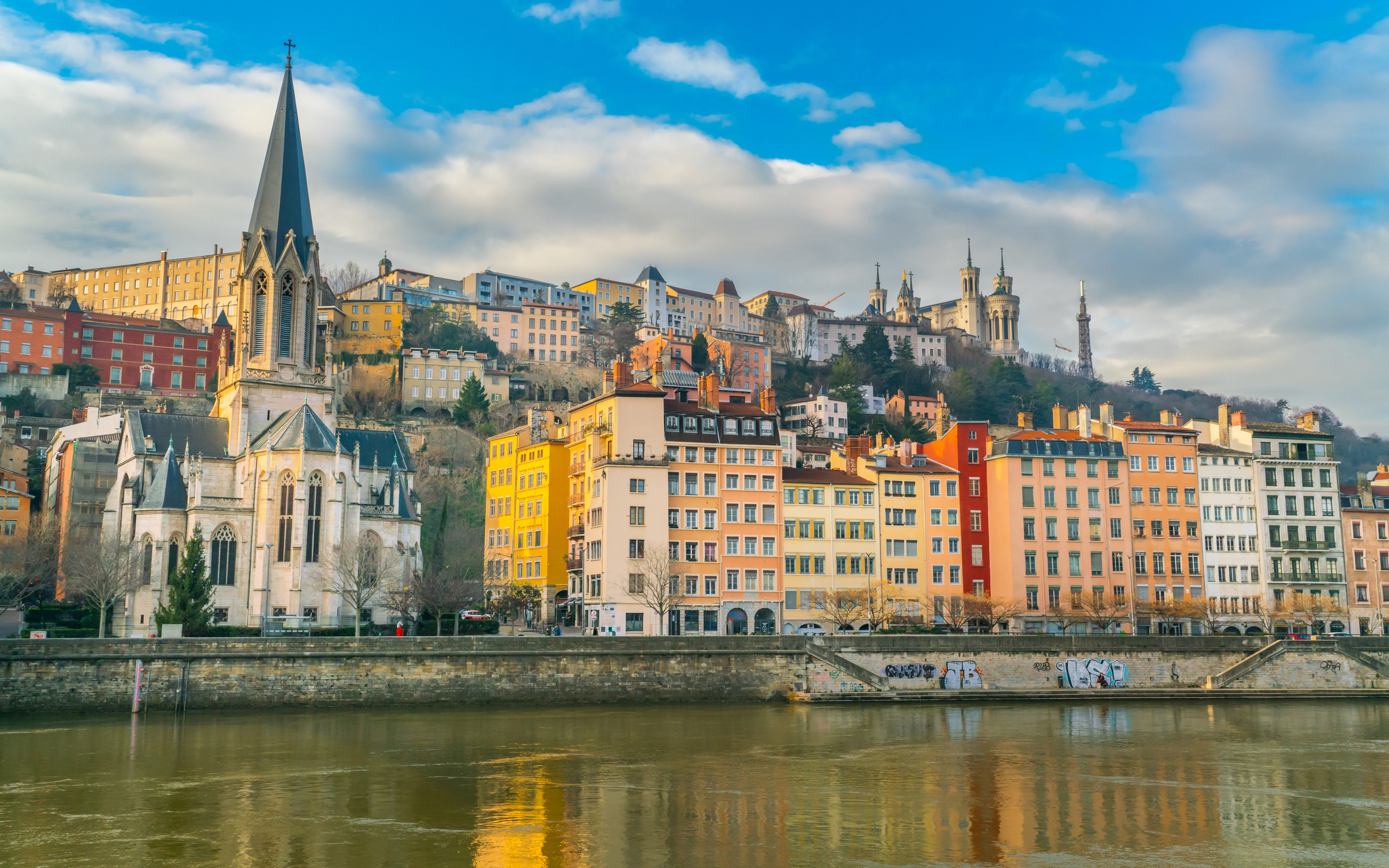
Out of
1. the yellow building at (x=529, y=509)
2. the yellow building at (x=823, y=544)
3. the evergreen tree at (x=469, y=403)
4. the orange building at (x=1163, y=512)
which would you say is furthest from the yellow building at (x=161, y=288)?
the orange building at (x=1163, y=512)

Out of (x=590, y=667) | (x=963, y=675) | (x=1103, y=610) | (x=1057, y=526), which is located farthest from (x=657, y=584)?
(x=1103, y=610)

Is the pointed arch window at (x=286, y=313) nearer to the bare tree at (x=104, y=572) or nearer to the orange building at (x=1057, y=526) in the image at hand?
the bare tree at (x=104, y=572)

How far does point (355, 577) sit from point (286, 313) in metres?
20.9

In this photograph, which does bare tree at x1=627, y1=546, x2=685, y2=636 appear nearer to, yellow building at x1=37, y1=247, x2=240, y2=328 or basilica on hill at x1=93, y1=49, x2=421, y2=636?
basilica on hill at x1=93, y1=49, x2=421, y2=636

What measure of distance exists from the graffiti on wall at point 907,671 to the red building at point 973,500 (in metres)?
17.3

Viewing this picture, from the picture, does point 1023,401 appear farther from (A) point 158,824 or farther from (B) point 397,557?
(A) point 158,824

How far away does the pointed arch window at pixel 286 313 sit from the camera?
233 ft

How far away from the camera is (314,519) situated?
202 feet

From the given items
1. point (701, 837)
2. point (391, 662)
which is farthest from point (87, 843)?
point (391, 662)

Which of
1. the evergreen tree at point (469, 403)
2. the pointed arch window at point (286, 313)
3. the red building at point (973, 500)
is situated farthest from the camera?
the evergreen tree at point (469, 403)

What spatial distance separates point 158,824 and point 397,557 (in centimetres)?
3916

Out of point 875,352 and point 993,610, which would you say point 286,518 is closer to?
point 993,610

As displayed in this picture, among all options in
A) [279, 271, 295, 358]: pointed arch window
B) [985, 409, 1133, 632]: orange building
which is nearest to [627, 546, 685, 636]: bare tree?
[985, 409, 1133, 632]: orange building

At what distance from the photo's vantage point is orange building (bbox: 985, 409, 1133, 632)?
7131 cm
